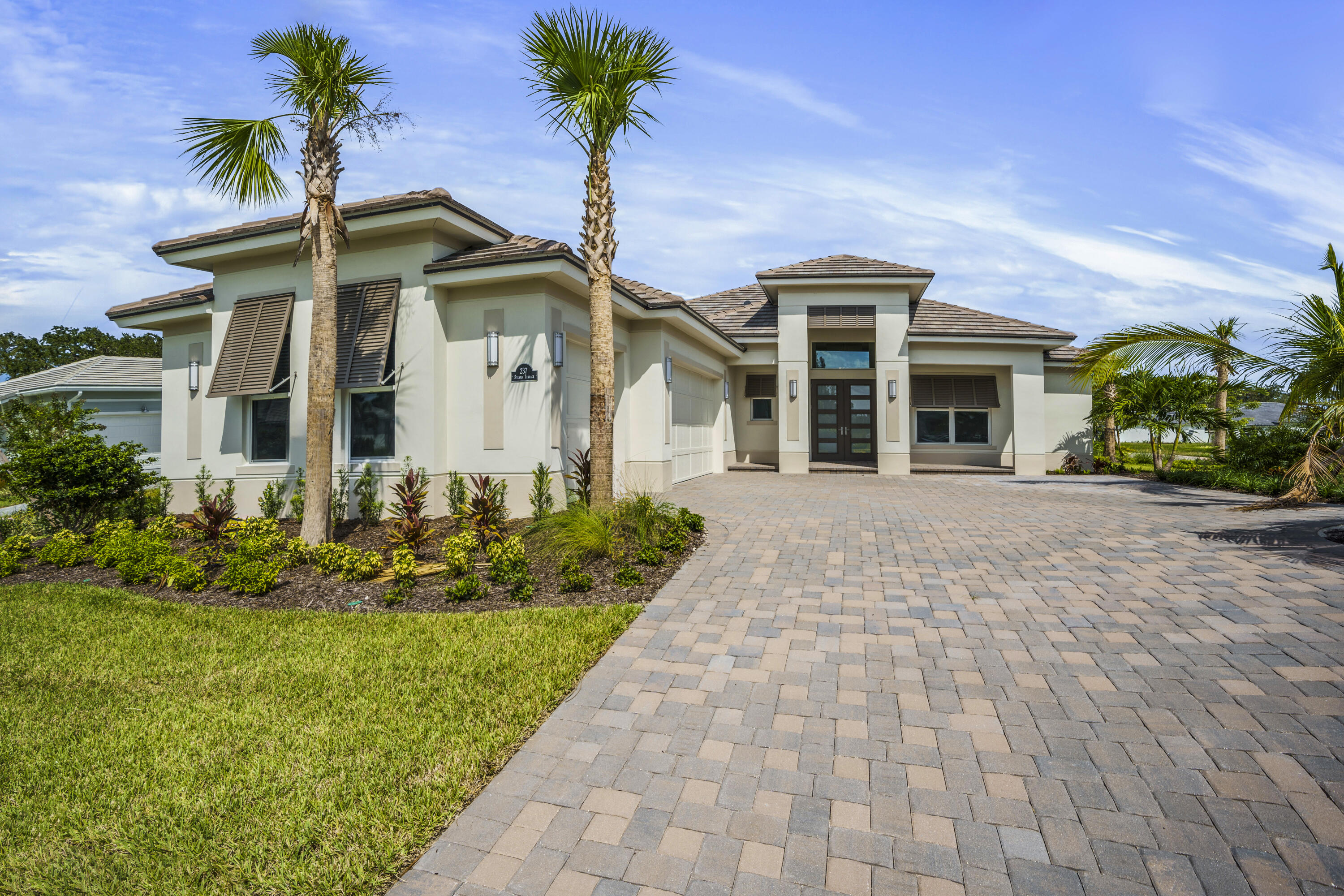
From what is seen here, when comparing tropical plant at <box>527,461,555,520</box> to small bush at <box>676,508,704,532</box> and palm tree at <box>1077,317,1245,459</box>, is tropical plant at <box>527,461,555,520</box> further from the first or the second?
palm tree at <box>1077,317,1245,459</box>

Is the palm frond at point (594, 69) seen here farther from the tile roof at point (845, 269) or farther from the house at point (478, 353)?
the tile roof at point (845, 269)

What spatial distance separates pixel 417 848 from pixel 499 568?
3.98 metres

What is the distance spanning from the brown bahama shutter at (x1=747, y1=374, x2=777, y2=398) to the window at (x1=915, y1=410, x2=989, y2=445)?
5.13 m

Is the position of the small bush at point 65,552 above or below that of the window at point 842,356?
below

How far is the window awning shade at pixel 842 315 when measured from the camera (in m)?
18.5

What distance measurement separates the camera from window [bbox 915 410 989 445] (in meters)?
20.7

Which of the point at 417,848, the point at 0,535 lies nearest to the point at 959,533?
the point at 417,848

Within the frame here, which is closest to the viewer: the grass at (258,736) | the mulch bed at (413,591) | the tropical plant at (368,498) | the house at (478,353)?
the grass at (258,736)

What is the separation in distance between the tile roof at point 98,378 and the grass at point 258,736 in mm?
19856

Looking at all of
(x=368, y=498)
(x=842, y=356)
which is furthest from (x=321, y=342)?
(x=842, y=356)

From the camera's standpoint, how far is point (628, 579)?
6.38 metres

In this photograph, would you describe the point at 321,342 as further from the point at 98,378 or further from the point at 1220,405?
the point at 1220,405

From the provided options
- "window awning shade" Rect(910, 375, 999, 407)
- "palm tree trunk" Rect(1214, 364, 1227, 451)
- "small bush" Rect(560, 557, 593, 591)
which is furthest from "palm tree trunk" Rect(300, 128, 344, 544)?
"palm tree trunk" Rect(1214, 364, 1227, 451)

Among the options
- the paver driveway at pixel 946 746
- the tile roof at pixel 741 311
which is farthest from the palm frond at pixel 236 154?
the tile roof at pixel 741 311
